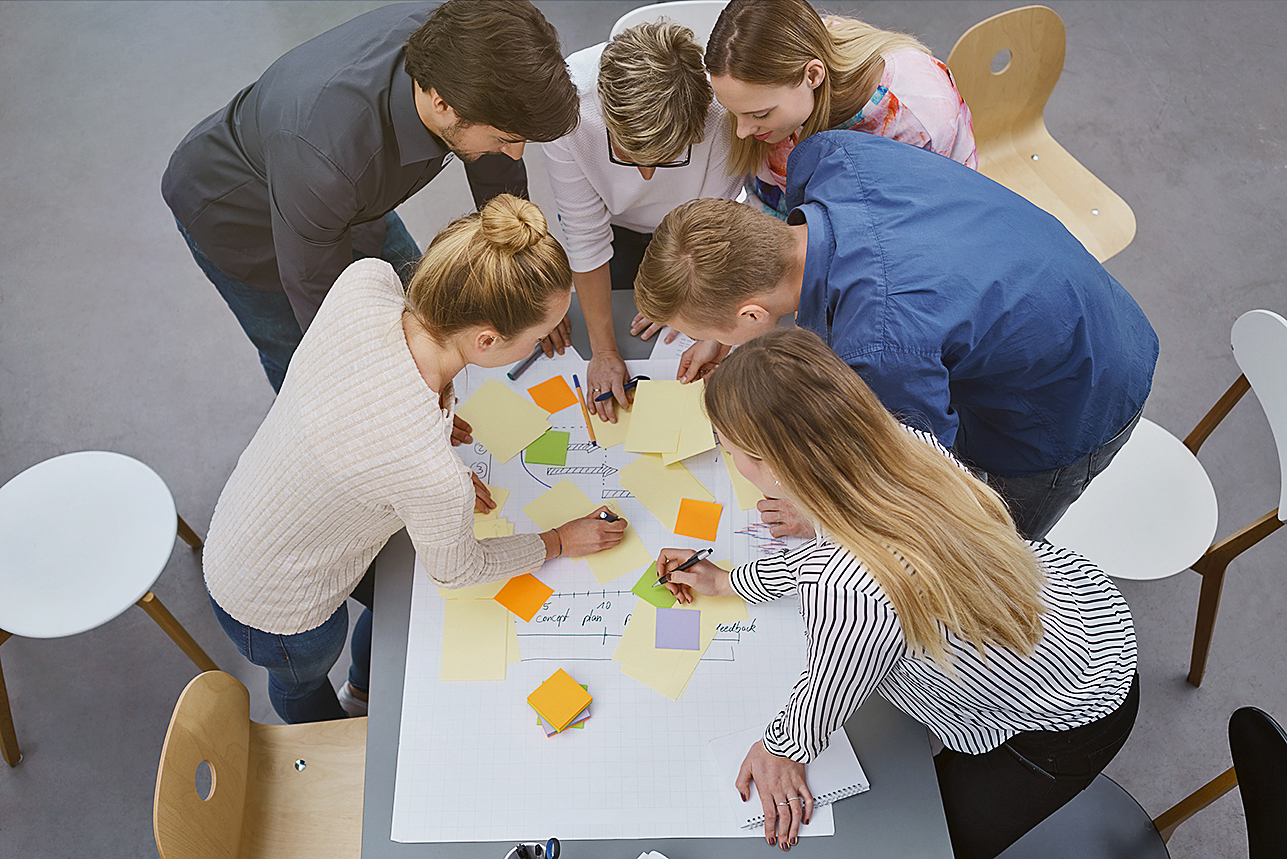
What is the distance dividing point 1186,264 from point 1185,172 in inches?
17.5

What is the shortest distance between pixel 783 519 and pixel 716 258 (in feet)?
1.65

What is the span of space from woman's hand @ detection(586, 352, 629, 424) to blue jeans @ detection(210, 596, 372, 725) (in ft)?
2.08

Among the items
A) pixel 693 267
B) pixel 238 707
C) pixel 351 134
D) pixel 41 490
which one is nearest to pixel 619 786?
pixel 238 707

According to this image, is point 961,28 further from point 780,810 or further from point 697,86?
point 780,810

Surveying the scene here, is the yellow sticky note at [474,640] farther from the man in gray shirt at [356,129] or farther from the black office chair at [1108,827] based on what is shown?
the black office chair at [1108,827]

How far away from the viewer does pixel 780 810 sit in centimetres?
144

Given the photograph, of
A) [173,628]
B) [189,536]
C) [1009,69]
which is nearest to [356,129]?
[173,628]

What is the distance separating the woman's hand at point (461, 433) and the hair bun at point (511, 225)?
0.53 metres

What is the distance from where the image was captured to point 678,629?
1.64m

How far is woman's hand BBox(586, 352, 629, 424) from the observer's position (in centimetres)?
192

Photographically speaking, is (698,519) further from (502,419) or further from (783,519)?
(502,419)

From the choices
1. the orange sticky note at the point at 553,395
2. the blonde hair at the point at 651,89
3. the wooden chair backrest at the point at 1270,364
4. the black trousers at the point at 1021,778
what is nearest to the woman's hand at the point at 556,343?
the orange sticky note at the point at 553,395

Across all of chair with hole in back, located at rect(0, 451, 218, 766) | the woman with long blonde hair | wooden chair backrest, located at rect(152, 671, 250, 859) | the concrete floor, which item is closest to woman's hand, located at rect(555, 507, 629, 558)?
wooden chair backrest, located at rect(152, 671, 250, 859)

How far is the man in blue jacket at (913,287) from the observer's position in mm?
1463
